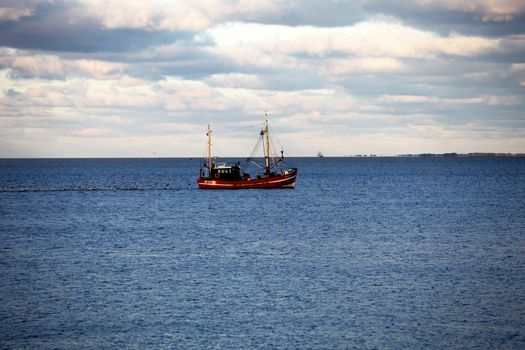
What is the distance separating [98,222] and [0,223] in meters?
10.9

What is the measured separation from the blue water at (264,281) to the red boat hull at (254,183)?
4327cm

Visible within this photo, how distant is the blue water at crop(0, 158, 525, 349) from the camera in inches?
1409

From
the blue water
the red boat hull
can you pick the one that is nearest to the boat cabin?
the red boat hull

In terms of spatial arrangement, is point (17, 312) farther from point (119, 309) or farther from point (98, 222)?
point (98, 222)

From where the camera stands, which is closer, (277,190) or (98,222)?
(98,222)

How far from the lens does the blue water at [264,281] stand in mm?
35781

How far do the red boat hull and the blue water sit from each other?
43.3m

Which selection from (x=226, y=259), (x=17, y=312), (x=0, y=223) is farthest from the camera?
(x=0, y=223)

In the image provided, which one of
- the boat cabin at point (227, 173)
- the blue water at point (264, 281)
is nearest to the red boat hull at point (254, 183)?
the boat cabin at point (227, 173)

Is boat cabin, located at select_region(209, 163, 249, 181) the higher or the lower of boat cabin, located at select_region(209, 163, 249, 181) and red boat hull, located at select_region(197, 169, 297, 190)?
the higher

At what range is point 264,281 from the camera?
4750 cm

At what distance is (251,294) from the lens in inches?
1725

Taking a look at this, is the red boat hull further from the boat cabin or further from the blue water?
the blue water

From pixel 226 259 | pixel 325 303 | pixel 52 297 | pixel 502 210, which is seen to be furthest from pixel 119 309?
pixel 502 210
